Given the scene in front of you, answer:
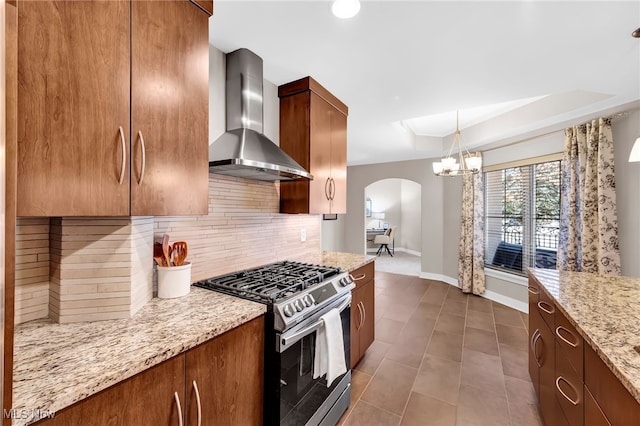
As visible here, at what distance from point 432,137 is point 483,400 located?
400 cm

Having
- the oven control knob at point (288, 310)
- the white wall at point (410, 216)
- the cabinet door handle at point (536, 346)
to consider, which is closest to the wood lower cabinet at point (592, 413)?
the cabinet door handle at point (536, 346)

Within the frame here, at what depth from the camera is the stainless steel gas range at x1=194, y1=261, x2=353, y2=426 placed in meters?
1.29

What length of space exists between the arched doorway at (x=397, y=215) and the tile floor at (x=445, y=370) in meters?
4.62

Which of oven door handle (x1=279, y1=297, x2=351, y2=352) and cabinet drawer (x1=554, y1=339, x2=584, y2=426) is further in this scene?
oven door handle (x1=279, y1=297, x2=351, y2=352)

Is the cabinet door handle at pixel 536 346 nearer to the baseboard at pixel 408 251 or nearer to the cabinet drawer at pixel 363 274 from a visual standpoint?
the cabinet drawer at pixel 363 274

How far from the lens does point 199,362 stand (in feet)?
3.35

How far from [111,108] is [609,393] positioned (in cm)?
200

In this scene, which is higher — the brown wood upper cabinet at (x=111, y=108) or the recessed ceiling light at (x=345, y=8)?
the recessed ceiling light at (x=345, y=8)

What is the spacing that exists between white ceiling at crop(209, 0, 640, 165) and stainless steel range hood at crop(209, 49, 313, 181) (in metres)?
0.12

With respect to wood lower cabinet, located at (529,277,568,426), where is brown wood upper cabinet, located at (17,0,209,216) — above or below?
above

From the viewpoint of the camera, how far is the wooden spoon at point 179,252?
1490mm

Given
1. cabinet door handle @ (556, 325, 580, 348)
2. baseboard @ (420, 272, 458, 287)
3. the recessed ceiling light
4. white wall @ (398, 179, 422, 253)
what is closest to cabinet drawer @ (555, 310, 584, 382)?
cabinet door handle @ (556, 325, 580, 348)

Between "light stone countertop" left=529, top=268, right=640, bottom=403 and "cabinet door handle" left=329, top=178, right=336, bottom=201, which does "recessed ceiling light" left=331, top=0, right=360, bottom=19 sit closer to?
"cabinet door handle" left=329, top=178, right=336, bottom=201

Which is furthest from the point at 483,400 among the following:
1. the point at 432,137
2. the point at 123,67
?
the point at 432,137
